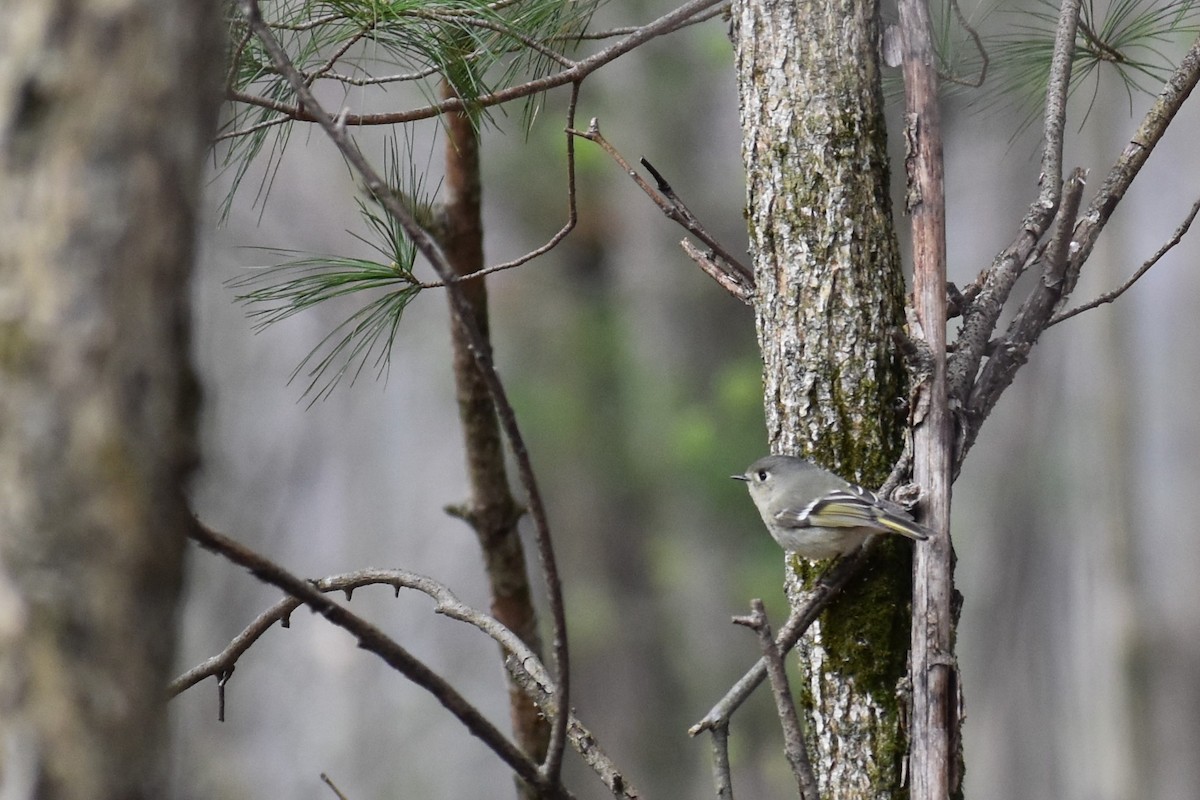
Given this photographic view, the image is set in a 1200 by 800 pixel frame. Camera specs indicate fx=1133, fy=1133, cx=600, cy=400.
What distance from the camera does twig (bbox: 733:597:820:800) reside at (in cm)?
134

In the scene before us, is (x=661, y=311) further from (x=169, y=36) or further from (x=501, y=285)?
(x=169, y=36)

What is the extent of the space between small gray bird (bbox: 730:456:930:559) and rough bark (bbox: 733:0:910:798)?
47 millimetres

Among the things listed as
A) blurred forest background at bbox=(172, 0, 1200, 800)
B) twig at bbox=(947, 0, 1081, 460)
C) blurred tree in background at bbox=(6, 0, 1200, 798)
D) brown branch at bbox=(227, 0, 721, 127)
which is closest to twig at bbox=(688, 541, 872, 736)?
twig at bbox=(947, 0, 1081, 460)

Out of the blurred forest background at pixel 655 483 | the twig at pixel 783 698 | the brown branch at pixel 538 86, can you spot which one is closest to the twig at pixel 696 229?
the brown branch at pixel 538 86

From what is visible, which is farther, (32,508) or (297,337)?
→ (297,337)

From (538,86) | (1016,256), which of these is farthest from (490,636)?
(1016,256)

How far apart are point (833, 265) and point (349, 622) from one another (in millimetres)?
1021

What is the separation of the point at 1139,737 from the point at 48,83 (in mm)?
7709

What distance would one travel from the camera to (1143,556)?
7.31m

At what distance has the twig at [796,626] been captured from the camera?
1.69 meters

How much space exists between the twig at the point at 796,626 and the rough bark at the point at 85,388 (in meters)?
1.00

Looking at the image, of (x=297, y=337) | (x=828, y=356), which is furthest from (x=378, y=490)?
(x=828, y=356)

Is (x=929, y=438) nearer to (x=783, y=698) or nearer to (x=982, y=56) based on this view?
(x=783, y=698)

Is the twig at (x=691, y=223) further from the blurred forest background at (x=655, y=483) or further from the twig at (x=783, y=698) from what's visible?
the blurred forest background at (x=655, y=483)
